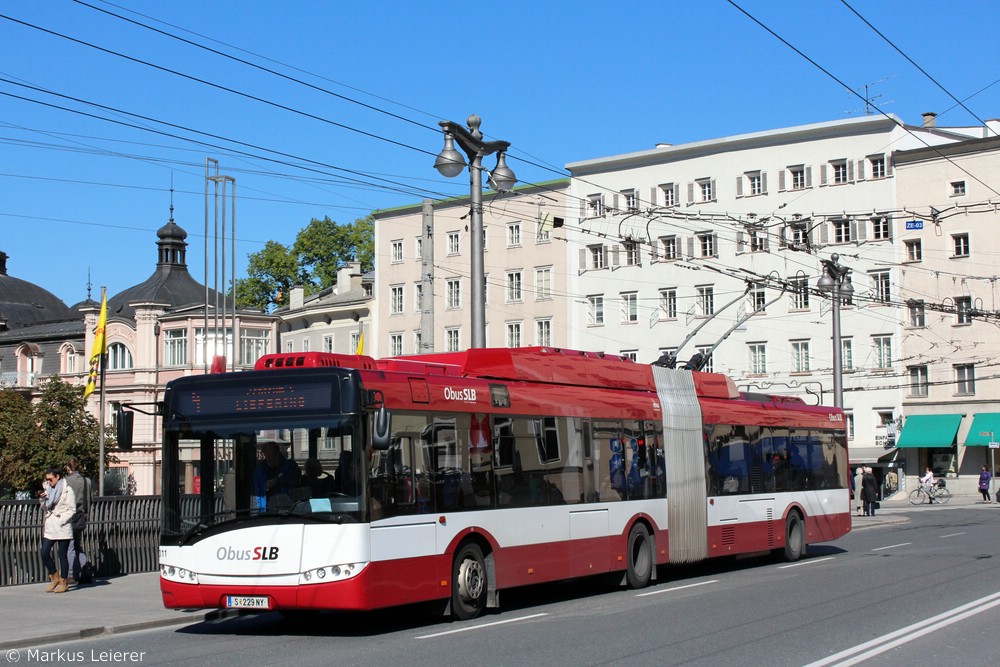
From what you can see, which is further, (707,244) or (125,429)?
(707,244)

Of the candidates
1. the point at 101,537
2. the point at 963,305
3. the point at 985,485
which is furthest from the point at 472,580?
the point at 963,305

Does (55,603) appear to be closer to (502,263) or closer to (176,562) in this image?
(176,562)

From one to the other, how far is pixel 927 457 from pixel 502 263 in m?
25.7

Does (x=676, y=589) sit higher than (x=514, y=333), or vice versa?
(x=514, y=333)

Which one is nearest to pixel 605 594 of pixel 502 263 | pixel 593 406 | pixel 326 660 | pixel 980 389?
pixel 593 406

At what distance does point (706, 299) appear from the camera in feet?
217

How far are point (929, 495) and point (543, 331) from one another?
25232 mm

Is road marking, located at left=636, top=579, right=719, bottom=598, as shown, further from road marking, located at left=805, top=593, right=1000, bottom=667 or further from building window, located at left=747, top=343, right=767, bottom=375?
building window, located at left=747, top=343, right=767, bottom=375

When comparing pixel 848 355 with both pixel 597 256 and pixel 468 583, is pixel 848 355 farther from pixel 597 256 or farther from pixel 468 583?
pixel 468 583

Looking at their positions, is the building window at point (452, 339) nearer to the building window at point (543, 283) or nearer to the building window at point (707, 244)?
the building window at point (543, 283)

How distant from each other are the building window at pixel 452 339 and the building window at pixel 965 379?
92.2ft

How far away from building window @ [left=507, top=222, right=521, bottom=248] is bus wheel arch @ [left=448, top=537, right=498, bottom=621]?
58054 millimetres

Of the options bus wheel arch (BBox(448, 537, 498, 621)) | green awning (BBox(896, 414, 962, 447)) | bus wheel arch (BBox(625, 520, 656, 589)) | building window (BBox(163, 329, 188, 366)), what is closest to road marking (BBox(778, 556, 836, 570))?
bus wheel arch (BBox(625, 520, 656, 589))

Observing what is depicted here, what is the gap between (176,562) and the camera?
43.3 feet
